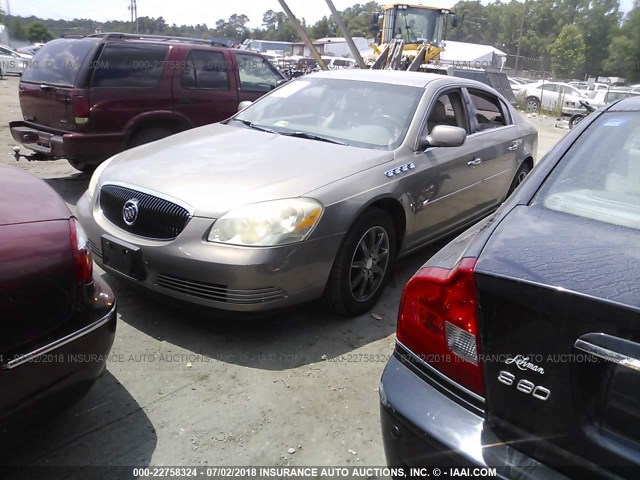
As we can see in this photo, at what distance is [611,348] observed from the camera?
1312 millimetres

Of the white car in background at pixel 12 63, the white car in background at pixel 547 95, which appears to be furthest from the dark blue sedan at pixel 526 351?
the white car in background at pixel 12 63

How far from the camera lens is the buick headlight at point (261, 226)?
3.01 m

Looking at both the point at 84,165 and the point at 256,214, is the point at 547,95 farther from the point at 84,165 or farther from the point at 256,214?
the point at 256,214

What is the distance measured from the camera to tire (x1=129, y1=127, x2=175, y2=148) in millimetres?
6344

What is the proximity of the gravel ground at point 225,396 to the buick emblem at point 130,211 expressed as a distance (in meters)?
0.58

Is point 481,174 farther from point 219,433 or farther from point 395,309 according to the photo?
point 219,433

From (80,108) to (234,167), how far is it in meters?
3.27

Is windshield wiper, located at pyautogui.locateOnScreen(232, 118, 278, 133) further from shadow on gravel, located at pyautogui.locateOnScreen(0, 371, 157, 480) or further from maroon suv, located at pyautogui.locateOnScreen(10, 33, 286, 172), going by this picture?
shadow on gravel, located at pyautogui.locateOnScreen(0, 371, 157, 480)

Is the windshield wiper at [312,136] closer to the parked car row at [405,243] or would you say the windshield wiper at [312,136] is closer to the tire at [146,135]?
the parked car row at [405,243]

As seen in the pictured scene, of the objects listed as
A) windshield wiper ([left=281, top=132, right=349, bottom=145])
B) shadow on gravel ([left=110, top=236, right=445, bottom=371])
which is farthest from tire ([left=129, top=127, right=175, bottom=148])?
shadow on gravel ([left=110, top=236, right=445, bottom=371])

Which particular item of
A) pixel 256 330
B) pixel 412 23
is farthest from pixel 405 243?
pixel 412 23

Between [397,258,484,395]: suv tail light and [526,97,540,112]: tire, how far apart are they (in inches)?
981

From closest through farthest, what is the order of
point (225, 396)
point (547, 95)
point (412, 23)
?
point (225, 396)
point (412, 23)
point (547, 95)

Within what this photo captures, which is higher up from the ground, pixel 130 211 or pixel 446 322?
pixel 446 322
